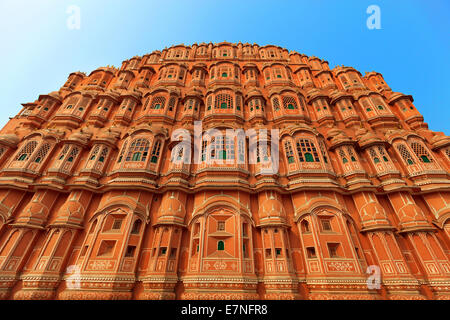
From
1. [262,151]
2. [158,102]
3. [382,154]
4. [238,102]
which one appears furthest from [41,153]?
[382,154]

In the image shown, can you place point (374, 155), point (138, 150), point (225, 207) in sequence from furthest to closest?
point (374, 155), point (138, 150), point (225, 207)

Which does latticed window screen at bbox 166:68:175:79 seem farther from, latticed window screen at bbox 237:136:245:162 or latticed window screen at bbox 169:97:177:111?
latticed window screen at bbox 237:136:245:162

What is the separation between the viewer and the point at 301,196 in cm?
1210

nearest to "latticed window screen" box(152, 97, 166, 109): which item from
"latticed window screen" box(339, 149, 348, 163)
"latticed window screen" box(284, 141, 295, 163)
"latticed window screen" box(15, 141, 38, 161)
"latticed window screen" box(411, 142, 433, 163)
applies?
"latticed window screen" box(15, 141, 38, 161)

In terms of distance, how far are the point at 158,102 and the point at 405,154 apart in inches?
827

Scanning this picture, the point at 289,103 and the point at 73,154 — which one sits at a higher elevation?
the point at 289,103

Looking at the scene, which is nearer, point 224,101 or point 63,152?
point 63,152

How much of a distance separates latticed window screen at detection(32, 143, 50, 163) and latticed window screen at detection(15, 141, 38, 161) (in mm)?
645

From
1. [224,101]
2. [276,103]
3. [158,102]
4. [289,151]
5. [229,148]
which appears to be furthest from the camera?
[276,103]

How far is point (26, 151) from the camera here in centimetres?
1442

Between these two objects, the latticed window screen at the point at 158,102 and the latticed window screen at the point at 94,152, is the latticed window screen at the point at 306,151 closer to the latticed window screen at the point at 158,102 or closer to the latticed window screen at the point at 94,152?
the latticed window screen at the point at 158,102

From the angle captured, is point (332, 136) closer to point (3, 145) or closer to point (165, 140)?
point (165, 140)

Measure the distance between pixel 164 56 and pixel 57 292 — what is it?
28178 mm

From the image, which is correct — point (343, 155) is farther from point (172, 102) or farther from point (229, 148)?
point (172, 102)
